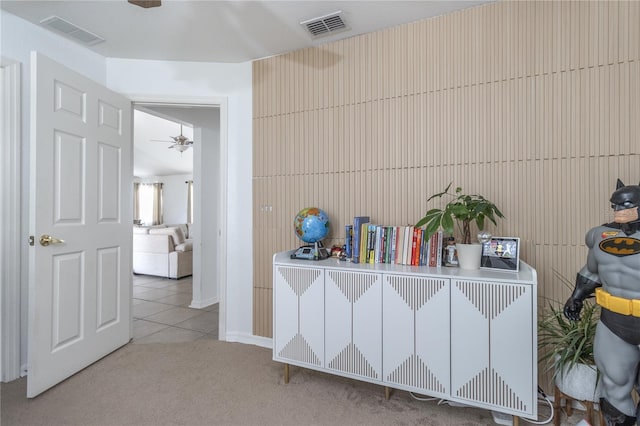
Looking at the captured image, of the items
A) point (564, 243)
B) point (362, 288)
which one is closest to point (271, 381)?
point (362, 288)

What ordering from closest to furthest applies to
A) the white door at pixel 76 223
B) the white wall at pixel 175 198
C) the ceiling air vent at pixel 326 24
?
the white door at pixel 76 223 < the ceiling air vent at pixel 326 24 < the white wall at pixel 175 198

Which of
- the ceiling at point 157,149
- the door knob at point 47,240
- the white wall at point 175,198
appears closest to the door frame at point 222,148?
the door knob at point 47,240

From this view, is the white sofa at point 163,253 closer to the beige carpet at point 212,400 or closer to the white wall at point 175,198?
the beige carpet at point 212,400

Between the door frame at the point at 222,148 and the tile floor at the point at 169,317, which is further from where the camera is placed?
the tile floor at the point at 169,317

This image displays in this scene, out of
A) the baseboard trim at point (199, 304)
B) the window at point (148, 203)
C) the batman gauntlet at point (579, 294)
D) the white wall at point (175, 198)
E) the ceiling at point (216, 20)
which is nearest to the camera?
the batman gauntlet at point (579, 294)

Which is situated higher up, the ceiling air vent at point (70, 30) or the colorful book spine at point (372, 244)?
the ceiling air vent at point (70, 30)

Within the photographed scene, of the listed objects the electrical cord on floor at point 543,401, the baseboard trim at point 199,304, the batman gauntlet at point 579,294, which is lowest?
the baseboard trim at point 199,304

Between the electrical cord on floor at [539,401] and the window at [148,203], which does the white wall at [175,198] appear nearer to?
the window at [148,203]

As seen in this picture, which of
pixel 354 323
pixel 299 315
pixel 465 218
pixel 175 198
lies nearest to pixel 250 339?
pixel 299 315

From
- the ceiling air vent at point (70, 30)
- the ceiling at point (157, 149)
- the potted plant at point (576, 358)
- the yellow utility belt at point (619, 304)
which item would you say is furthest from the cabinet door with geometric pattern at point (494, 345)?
the ceiling at point (157, 149)

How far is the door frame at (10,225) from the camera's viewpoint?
2037mm

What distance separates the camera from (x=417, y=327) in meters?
1.67

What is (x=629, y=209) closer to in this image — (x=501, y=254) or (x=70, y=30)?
(x=501, y=254)

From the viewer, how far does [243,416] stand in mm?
1707
